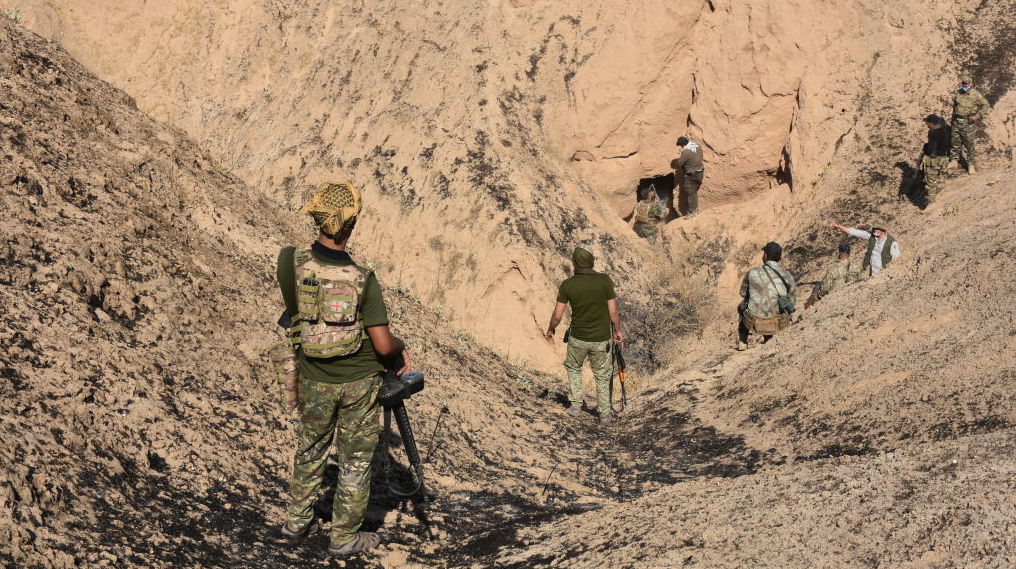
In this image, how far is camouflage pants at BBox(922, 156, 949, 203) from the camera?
461 inches

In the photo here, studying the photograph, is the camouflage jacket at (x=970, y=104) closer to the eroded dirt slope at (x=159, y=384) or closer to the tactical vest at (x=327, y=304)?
the eroded dirt slope at (x=159, y=384)

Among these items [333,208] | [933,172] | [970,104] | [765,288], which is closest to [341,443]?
[333,208]

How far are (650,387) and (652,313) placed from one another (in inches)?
88.0

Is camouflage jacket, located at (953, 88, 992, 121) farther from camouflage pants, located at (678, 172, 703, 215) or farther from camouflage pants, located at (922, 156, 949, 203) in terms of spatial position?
camouflage pants, located at (678, 172, 703, 215)

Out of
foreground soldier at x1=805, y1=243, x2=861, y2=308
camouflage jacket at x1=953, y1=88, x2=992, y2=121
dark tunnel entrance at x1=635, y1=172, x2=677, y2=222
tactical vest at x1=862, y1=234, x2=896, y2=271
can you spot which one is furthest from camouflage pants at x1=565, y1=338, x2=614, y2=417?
camouflage jacket at x1=953, y1=88, x2=992, y2=121

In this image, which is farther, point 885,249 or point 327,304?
point 885,249

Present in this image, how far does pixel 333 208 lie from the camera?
4188 millimetres

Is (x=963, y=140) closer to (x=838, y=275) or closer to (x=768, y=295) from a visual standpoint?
(x=838, y=275)

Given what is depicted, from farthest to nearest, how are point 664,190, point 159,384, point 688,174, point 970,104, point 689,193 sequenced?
1. point 664,190
2. point 689,193
3. point 688,174
4. point 970,104
5. point 159,384

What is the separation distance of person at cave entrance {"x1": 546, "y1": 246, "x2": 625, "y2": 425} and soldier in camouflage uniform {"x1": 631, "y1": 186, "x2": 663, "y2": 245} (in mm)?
6540

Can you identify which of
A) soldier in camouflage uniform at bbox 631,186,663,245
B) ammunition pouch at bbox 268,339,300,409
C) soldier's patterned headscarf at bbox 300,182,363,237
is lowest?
soldier in camouflage uniform at bbox 631,186,663,245

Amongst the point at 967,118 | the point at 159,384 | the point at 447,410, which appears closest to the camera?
the point at 159,384

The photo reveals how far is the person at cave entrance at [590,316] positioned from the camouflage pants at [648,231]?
6469 millimetres

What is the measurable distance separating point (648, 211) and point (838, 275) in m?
4.44
